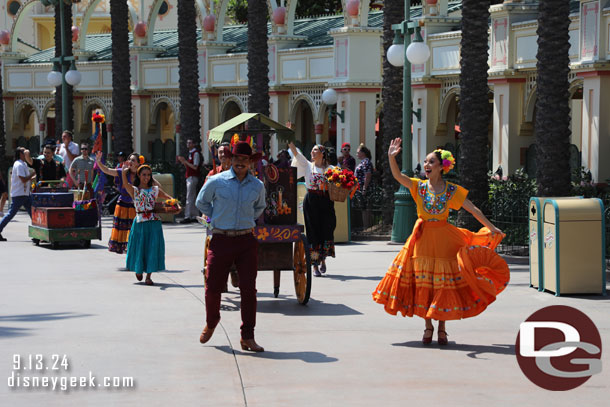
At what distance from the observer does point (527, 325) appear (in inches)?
415

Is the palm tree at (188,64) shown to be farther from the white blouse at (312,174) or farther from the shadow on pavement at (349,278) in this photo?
the shadow on pavement at (349,278)

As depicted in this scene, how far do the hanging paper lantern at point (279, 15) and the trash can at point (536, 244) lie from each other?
18.3 meters

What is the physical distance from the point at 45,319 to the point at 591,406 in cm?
589

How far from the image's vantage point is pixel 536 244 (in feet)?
44.5

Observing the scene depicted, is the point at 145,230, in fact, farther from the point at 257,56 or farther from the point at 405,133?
the point at 257,56

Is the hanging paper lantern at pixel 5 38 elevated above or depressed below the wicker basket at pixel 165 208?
above

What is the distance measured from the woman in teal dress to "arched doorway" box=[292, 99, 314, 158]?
18.9 metres

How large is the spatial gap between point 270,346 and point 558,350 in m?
2.53

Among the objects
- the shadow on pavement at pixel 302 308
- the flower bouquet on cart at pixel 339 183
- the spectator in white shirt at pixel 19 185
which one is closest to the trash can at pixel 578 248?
the shadow on pavement at pixel 302 308

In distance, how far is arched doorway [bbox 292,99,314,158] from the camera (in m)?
33.2

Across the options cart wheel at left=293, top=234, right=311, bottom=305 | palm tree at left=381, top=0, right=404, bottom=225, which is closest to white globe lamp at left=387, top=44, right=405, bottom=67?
palm tree at left=381, top=0, right=404, bottom=225

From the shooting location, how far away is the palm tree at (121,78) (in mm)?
29547

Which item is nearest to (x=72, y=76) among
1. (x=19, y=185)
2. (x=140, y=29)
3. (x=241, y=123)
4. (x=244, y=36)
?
(x=244, y=36)

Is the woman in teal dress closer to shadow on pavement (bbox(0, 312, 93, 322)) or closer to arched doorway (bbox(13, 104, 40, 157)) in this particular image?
shadow on pavement (bbox(0, 312, 93, 322))
